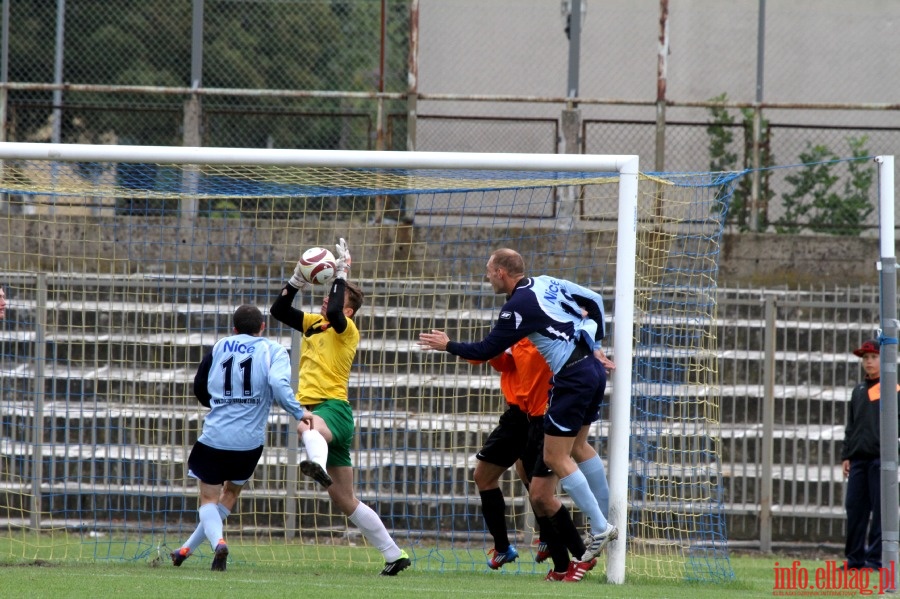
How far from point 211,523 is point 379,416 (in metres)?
3.23

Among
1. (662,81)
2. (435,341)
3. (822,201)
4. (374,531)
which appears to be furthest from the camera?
(822,201)

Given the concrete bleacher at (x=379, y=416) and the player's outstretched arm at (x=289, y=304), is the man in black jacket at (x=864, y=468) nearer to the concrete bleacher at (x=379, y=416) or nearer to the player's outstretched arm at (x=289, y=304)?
the concrete bleacher at (x=379, y=416)

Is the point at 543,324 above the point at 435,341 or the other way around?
above

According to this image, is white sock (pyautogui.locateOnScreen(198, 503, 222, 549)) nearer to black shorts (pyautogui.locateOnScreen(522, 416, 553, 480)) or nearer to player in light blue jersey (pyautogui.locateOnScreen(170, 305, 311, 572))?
player in light blue jersey (pyautogui.locateOnScreen(170, 305, 311, 572))

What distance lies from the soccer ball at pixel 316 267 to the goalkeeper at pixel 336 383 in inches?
2.0

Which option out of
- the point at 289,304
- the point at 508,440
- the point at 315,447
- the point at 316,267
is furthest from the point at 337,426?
the point at 508,440

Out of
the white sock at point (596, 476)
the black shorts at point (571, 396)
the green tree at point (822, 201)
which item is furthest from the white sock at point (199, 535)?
the green tree at point (822, 201)

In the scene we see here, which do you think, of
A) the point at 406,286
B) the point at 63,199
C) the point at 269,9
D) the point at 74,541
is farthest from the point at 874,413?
the point at 269,9

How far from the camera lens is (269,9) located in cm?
2088

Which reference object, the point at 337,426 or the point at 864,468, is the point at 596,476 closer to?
the point at 337,426

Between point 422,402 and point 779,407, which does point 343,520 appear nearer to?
point 422,402

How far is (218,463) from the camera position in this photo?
7.05 metres

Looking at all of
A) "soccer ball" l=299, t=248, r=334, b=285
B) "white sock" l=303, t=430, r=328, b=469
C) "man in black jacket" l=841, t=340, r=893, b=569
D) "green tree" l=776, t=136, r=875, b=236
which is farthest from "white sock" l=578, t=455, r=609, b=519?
"green tree" l=776, t=136, r=875, b=236

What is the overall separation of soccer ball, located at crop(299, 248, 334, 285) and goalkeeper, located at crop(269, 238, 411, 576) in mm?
51
